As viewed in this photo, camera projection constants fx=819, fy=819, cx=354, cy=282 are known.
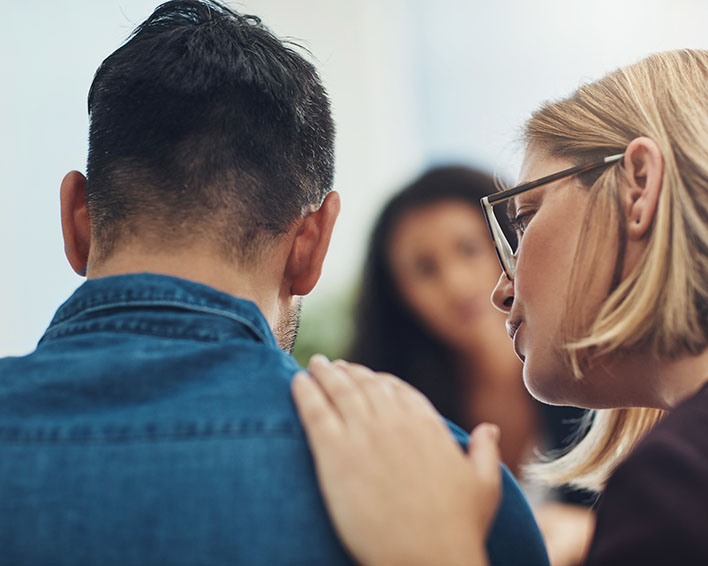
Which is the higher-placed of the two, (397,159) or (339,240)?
(397,159)

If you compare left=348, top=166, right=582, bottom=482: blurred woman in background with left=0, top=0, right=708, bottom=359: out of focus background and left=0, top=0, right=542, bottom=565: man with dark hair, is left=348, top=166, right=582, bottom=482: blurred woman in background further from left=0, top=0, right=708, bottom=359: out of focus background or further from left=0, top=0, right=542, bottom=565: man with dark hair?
left=0, top=0, right=542, bottom=565: man with dark hair

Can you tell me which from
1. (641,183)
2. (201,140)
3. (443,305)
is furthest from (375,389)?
(443,305)

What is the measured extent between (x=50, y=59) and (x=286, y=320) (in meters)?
2.30

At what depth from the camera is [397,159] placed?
3.92m

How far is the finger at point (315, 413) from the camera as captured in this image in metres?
0.72

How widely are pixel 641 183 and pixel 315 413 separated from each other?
1.75 ft

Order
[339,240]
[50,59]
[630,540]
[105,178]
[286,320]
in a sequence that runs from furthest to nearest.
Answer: [339,240]
[50,59]
[286,320]
[105,178]
[630,540]

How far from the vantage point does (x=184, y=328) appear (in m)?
0.83

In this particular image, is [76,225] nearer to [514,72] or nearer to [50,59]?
[50,59]

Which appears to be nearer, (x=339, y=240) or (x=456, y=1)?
(x=339, y=240)

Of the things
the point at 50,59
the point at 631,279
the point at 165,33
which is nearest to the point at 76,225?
the point at 165,33

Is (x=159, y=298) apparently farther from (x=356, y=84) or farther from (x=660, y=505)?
(x=356, y=84)

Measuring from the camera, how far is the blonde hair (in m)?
0.94

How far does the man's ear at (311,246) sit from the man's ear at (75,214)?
259 millimetres
